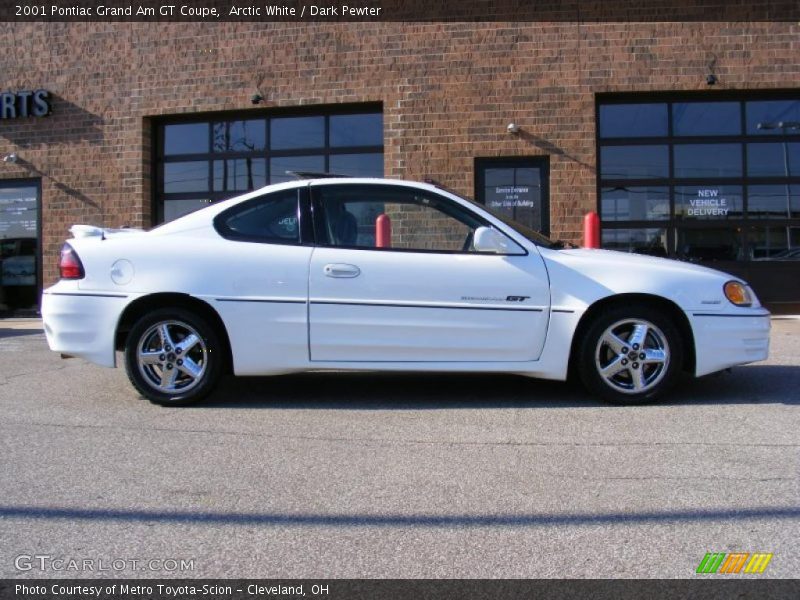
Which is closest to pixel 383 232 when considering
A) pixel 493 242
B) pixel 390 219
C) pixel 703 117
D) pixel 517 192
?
pixel 390 219

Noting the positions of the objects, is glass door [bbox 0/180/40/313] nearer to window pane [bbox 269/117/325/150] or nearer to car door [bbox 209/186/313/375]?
window pane [bbox 269/117/325/150]

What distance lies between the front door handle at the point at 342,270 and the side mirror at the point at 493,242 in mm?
863

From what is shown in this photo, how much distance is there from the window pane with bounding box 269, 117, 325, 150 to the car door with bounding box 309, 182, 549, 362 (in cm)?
744

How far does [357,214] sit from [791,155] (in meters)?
9.04

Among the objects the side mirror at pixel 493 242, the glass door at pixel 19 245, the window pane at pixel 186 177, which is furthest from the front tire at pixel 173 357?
the glass door at pixel 19 245

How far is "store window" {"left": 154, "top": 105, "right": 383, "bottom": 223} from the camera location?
12.0 metres

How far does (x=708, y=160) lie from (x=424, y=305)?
27.3 ft

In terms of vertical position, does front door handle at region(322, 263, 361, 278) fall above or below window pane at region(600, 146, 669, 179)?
below

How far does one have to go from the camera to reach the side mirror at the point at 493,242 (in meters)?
4.99

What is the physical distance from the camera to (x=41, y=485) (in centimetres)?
365

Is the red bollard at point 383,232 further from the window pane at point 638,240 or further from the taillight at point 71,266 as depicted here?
the window pane at point 638,240

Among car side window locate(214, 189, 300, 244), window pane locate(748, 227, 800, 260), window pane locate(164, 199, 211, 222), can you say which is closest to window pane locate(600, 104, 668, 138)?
window pane locate(748, 227, 800, 260)

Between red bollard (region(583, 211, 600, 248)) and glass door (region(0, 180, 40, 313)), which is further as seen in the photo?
glass door (region(0, 180, 40, 313))
